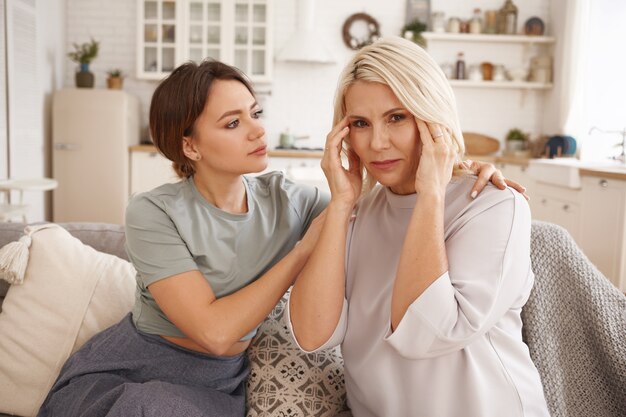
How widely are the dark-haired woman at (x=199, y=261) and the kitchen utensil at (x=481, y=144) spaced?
5.32 meters

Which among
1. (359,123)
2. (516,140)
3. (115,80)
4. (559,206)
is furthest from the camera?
(516,140)

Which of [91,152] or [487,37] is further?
[487,37]

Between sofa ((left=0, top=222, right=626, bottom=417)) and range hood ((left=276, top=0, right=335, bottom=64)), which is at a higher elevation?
range hood ((left=276, top=0, right=335, bottom=64))

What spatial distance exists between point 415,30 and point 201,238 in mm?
5502

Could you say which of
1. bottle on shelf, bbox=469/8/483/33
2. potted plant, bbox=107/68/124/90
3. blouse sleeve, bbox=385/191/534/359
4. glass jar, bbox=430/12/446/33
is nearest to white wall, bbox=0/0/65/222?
potted plant, bbox=107/68/124/90

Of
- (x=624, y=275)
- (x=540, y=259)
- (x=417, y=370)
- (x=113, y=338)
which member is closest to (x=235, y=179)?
(x=113, y=338)

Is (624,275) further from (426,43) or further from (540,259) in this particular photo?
→ (426,43)

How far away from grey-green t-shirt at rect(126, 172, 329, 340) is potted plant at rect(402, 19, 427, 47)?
5.12 meters

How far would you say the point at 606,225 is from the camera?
A: 3.97m

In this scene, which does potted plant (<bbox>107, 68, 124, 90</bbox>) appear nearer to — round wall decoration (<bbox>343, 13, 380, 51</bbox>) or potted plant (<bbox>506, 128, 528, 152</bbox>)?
round wall decoration (<bbox>343, 13, 380, 51</bbox>)

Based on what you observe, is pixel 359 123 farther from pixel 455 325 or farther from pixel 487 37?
pixel 487 37

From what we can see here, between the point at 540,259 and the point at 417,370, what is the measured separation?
1.91 ft

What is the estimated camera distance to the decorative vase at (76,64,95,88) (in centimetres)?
633

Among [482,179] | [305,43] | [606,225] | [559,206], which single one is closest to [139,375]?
[482,179]
